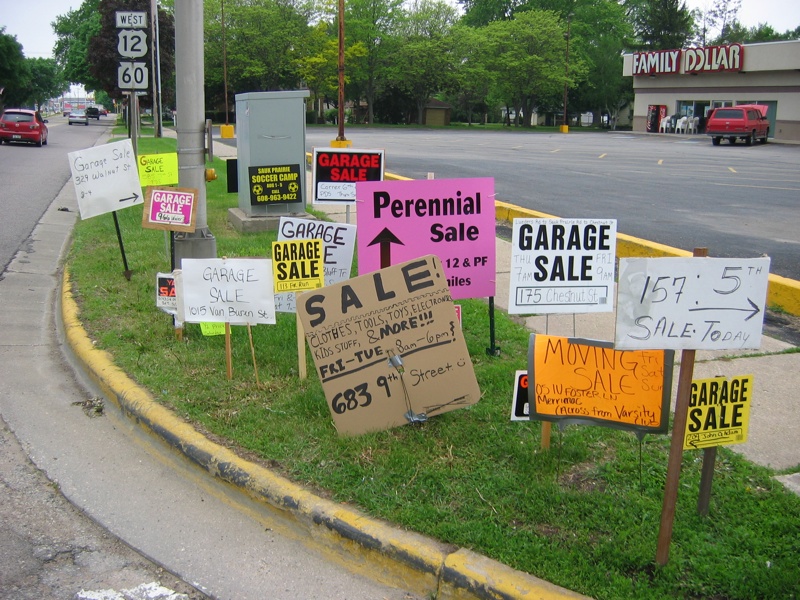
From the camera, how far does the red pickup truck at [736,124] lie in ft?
127

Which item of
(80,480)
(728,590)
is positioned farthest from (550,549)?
(80,480)

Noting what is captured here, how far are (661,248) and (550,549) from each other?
21.2 feet

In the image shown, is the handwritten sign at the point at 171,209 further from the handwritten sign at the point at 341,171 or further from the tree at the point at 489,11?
the tree at the point at 489,11

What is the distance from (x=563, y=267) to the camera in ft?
16.4

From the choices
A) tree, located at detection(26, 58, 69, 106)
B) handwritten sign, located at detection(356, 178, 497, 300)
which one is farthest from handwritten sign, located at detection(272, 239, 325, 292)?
tree, located at detection(26, 58, 69, 106)

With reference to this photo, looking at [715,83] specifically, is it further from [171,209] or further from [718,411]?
[718,411]

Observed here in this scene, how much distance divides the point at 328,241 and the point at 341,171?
5.97 feet

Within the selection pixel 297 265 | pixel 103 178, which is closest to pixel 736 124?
pixel 103 178

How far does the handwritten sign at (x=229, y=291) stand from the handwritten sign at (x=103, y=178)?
2.91 m

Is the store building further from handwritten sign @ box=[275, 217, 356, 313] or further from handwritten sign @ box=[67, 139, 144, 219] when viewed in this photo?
handwritten sign @ box=[275, 217, 356, 313]

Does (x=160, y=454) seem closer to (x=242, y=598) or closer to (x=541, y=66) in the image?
(x=242, y=598)

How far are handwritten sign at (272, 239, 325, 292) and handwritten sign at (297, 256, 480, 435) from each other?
3.08 ft

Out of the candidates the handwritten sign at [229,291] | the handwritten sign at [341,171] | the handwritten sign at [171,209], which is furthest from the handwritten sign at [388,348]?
the handwritten sign at [341,171]

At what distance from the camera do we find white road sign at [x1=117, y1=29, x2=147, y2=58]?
441 inches
